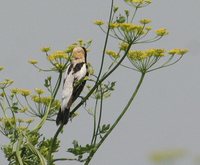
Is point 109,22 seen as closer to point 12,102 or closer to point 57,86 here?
point 57,86

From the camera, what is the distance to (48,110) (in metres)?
6.24

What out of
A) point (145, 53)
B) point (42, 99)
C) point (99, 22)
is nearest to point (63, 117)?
point (42, 99)

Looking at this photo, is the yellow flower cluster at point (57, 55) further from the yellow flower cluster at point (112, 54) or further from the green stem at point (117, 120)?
the green stem at point (117, 120)

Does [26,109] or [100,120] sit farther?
[26,109]

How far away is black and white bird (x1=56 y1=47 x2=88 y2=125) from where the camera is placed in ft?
21.0

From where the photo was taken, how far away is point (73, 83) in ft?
22.0

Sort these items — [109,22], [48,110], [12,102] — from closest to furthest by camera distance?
[109,22] < [48,110] < [12,102]

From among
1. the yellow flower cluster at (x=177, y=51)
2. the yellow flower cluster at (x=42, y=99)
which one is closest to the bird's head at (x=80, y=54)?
the yellow flower cluster at (x=42, y=99)

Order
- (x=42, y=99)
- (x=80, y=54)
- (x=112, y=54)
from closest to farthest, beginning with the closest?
(x=112, y=54) → (x=42, y=99) → (x=80, y=54)

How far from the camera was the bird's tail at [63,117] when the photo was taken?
6.31 m

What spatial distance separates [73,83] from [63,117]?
53cm

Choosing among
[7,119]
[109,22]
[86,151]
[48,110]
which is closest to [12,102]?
[7,119]

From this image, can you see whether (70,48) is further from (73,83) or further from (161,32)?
(161,32)

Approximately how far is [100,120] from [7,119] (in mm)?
1228
